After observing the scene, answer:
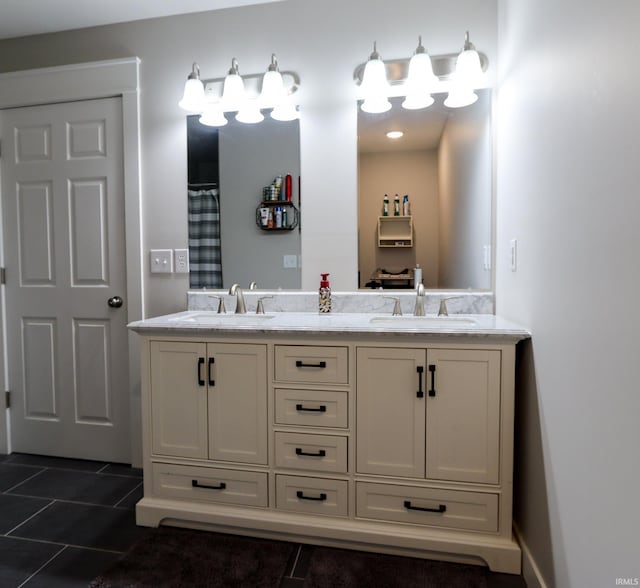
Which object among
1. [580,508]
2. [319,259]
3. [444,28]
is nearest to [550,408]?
[580,508]

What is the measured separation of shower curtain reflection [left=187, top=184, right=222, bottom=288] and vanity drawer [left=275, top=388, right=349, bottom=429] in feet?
2.80

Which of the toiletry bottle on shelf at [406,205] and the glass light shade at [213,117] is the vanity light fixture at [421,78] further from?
the glass light shade at [213,117]

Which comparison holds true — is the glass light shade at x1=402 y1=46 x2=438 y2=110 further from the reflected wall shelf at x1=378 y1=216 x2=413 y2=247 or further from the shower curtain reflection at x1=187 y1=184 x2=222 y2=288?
the shower curtain reflection at x1=187 y1=184 x2=222 y2=288

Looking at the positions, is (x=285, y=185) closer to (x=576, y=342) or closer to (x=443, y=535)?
(x=576, y=342)

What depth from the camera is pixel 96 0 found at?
207cm

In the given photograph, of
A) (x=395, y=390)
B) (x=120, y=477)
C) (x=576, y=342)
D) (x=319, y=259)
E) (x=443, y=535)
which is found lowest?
(x=120, y=477)

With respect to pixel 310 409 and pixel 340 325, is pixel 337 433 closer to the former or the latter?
pixel 310 409

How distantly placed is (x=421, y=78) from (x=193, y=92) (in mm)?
1081

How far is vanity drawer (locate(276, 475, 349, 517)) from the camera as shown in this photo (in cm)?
159

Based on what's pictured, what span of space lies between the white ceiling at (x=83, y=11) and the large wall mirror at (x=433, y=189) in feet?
3.14

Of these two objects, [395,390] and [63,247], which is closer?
[395,390]

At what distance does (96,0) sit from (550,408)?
2.65m

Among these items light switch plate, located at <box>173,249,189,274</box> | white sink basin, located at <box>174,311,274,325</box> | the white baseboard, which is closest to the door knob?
light switch plate, located at <box>173,249,189,274</box>

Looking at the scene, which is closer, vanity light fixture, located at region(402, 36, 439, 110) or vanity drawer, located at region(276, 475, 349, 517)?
vanity drawer, located at region(276, 475, 349, 517)
